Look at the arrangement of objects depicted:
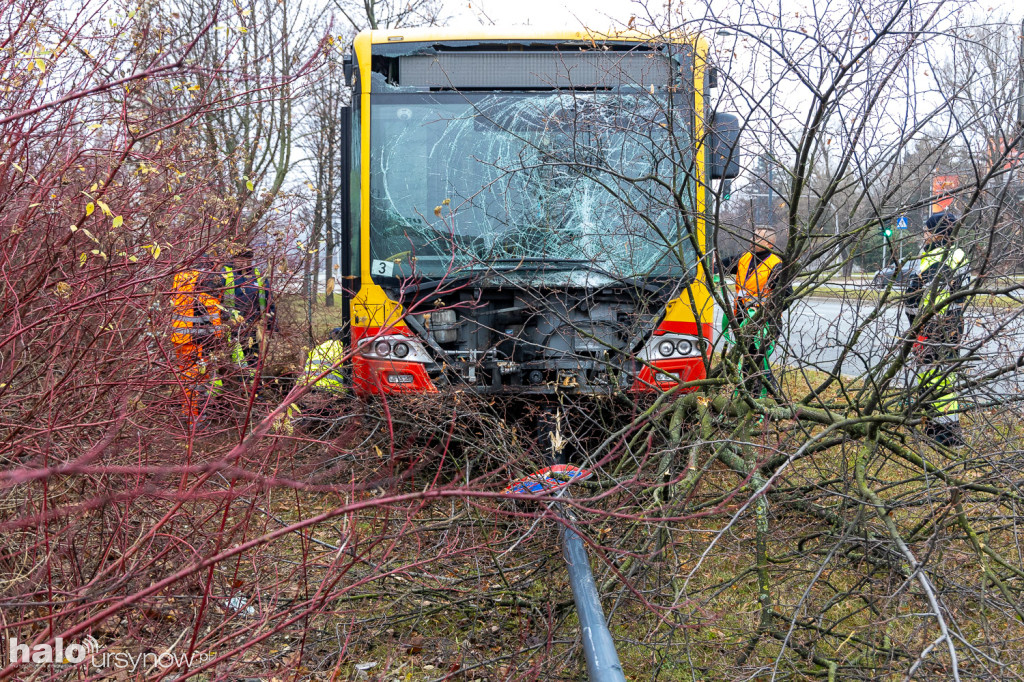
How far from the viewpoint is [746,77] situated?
12.2 ft

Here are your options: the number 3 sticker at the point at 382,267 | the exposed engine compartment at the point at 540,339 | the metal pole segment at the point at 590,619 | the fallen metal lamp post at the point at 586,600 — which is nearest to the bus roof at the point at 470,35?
the number 3 sticker at the point at 382,267

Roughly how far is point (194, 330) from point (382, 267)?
4.78 feet

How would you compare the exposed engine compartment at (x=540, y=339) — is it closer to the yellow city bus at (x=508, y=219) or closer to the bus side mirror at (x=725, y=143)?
the yellow city bus at (x=508, y=219)

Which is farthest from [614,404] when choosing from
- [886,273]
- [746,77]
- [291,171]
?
[291,171]

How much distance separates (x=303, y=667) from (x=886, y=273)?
3.14 meters

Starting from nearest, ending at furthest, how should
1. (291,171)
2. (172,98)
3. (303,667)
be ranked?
(303,667) < (172,98) < (291,171)

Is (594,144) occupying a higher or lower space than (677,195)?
higher

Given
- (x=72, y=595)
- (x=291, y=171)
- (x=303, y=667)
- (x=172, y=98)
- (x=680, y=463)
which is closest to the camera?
(x=72, y=595)

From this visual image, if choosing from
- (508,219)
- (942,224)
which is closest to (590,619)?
(942,224)

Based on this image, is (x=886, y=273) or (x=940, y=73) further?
(x=886, y=273)

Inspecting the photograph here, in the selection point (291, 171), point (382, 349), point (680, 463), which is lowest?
point (680, 463)

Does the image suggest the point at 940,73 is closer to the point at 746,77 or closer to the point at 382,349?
the point at 746,77

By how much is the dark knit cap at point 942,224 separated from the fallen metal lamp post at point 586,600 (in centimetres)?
198

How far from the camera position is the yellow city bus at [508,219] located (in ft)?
16.1
